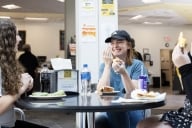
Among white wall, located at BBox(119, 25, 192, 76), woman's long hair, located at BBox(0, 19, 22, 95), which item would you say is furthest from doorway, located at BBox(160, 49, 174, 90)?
woman's long hair, located at BBox(0, 19, 22, 95)

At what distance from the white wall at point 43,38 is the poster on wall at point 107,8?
33.4 ft

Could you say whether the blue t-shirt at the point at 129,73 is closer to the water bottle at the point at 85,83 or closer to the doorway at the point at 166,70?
the water bottle at the point at 85,83

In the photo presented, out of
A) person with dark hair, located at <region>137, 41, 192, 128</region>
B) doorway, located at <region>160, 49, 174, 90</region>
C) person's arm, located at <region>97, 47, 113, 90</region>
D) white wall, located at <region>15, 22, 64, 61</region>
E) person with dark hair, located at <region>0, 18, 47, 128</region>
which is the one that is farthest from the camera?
doorway, located at <region>160, 49, 174, 90</region>

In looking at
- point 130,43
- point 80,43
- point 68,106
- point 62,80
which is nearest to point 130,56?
point 130,43

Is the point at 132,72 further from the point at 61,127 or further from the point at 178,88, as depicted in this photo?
the point at 178,88

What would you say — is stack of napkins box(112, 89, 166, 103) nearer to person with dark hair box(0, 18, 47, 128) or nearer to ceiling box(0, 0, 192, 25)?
person with dark hair box(0, 18, 47, 128)

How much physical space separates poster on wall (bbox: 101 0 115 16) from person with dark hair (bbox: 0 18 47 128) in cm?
257

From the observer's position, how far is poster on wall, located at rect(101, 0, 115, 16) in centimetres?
443

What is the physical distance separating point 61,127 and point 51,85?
3107 millimetres

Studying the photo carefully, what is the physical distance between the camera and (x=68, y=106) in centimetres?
177

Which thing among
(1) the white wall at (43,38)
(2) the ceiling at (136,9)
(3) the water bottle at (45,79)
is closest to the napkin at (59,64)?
(3) the water bottle at (45,79)

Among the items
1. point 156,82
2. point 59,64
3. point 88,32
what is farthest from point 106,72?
point 156,82

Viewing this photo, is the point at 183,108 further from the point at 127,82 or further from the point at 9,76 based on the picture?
the point at 9,76

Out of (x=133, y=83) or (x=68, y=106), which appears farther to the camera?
(x=133, y=83)
